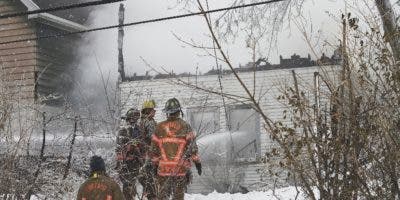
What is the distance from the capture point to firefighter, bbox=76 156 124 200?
16.8 ft

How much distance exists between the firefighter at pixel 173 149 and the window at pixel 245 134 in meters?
7.53

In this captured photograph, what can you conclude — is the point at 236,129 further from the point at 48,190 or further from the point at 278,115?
the point at 48,190

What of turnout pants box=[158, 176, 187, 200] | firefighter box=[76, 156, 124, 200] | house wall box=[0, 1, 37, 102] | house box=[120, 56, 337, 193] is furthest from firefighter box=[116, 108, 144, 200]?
house wall box=[0, 1, 37, 102]

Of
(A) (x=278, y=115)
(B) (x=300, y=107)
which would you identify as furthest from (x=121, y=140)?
(A) (x=278, y=115)

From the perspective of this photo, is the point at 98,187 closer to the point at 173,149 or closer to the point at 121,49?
the point at 173,149

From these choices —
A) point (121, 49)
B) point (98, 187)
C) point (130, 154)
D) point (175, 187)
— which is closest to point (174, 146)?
point (175, 187)

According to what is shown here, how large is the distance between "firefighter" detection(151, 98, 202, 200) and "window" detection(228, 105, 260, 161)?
7530 mm

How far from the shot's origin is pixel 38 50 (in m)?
16.7

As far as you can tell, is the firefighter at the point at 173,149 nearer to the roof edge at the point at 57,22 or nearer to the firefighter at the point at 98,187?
the firefighter at the point at 98,187

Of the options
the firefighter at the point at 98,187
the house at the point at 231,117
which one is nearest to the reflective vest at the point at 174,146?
the firefighter at the point at 98,187

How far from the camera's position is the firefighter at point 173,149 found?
6.86 m

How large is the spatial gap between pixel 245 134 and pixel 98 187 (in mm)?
9940

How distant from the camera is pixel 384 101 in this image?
4602 mm

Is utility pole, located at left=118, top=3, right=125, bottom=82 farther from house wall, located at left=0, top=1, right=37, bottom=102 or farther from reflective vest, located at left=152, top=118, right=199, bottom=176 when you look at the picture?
reflective vest, located at left=152, top=118, right=199, bottom=176
